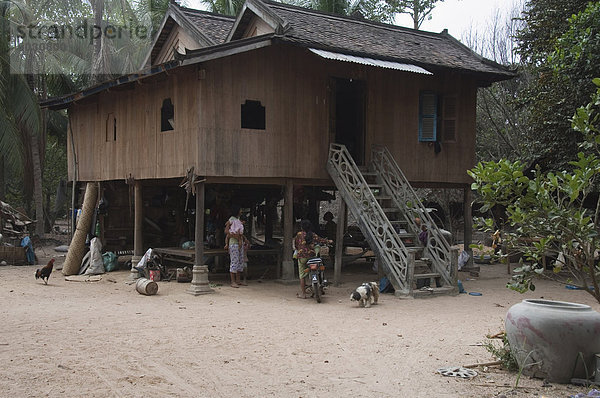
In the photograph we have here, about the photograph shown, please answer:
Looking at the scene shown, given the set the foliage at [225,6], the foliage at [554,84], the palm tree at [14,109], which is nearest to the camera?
the foliage at [554,84]

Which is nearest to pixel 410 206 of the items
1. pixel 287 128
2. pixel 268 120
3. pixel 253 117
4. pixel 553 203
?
pixel 287 128

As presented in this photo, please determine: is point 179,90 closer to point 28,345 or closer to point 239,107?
point 239,107

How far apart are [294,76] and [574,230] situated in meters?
8.73

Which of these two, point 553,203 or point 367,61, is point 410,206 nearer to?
point 367,61

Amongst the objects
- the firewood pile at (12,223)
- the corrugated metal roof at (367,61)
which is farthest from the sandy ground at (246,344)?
the firewood pile at (12,223)

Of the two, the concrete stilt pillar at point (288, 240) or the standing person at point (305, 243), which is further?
the concrete stilt pillar at point (288, 240)

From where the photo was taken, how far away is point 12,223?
20703mm

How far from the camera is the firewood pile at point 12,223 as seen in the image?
20.2m

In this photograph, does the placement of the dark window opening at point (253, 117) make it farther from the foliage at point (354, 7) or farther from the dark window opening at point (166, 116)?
the foliage at point (354, 7)

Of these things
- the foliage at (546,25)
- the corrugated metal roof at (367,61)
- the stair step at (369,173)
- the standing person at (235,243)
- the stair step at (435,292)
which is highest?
the foliage at (546,25)

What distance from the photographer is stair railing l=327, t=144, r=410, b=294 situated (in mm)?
11781

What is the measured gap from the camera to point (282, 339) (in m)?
8.20

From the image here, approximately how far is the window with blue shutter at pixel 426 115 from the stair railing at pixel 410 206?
4.72 feet

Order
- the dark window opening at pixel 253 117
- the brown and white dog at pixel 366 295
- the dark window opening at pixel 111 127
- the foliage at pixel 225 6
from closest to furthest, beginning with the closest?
the brown and white dog at pixel 366 295 < the dark window opening at pixel 253 117 < the dark window opening at pixel 111 127 < the foliage at pixel 225 6
